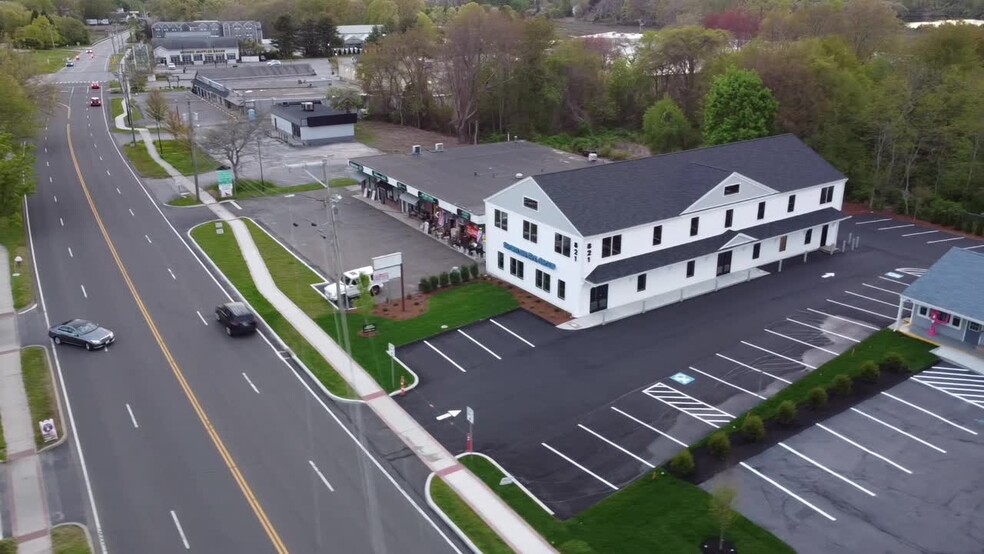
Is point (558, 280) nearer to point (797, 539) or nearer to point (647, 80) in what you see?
point (797, 539)

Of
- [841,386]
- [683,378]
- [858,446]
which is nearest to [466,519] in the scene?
[683,378]

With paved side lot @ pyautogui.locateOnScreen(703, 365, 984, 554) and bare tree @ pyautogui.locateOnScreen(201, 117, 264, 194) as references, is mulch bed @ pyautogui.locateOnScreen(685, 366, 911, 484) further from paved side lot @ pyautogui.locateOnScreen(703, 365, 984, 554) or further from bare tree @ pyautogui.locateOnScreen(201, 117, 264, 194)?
bare tree @ pyautogui.locateOnScreen(201, 117, 264, 194)

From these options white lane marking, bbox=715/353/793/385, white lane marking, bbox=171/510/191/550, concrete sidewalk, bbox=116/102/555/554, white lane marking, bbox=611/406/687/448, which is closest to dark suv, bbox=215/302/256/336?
concrete sidewalk, bbox=116/102/555/554

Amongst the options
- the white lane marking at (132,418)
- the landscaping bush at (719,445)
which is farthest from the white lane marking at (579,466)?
the white lane marking at (132,418)

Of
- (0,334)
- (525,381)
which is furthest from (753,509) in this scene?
(0,334)

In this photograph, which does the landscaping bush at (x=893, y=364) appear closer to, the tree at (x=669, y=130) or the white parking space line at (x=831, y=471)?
the white parking space line at (x=831, y=471)

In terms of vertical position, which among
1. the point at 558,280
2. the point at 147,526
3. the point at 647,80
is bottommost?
the point at 147,526

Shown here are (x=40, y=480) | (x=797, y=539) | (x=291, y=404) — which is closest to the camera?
(x=797, y=539)

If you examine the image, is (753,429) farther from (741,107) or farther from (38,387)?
(741,107)
